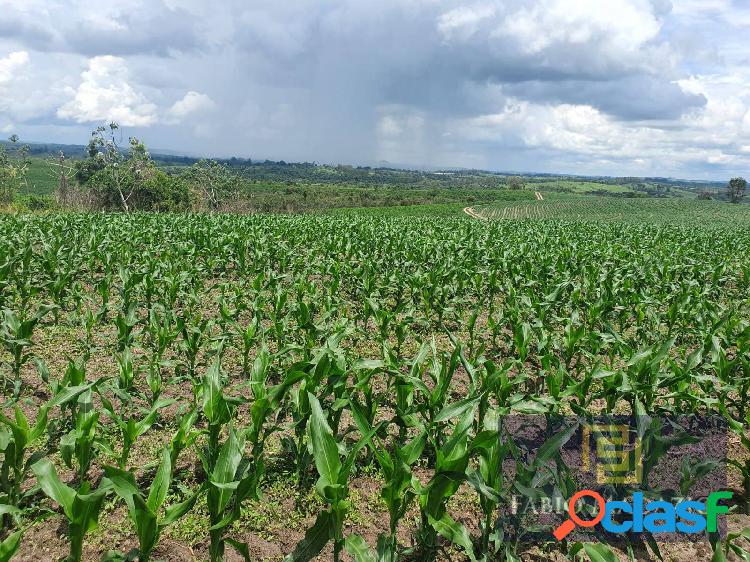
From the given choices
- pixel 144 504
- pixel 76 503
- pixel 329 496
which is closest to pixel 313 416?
pixel 329 496

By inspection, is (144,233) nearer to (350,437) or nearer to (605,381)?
(350,437)

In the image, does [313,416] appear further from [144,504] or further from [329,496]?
[144,504]

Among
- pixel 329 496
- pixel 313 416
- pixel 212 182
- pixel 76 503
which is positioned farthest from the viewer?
pixel 212 182

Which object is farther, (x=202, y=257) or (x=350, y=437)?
(x=202, y=257)

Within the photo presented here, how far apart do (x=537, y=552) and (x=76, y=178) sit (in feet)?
253

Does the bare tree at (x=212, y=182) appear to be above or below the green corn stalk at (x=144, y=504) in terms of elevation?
above

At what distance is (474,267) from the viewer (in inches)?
426

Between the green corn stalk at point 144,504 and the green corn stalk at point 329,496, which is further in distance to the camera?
the green corn stalk at point 329,496

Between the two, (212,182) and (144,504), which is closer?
(144,504)

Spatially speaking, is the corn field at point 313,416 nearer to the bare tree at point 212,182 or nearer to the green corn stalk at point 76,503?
the green corn stalk at point 76,503

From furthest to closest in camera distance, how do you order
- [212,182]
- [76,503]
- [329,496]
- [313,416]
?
[212,182]
[313,416]
[329,496]
[76,503]

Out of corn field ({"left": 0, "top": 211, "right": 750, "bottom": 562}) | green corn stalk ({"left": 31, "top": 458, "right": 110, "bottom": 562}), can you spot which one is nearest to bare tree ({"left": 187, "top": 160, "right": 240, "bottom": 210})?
corn field ({"left": 0, "top": 211, "right": 750, "bottom": 562})

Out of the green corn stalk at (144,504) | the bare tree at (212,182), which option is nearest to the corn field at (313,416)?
the green corn stalk at (144,504)

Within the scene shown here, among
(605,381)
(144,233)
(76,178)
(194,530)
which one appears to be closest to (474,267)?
(605,381)
